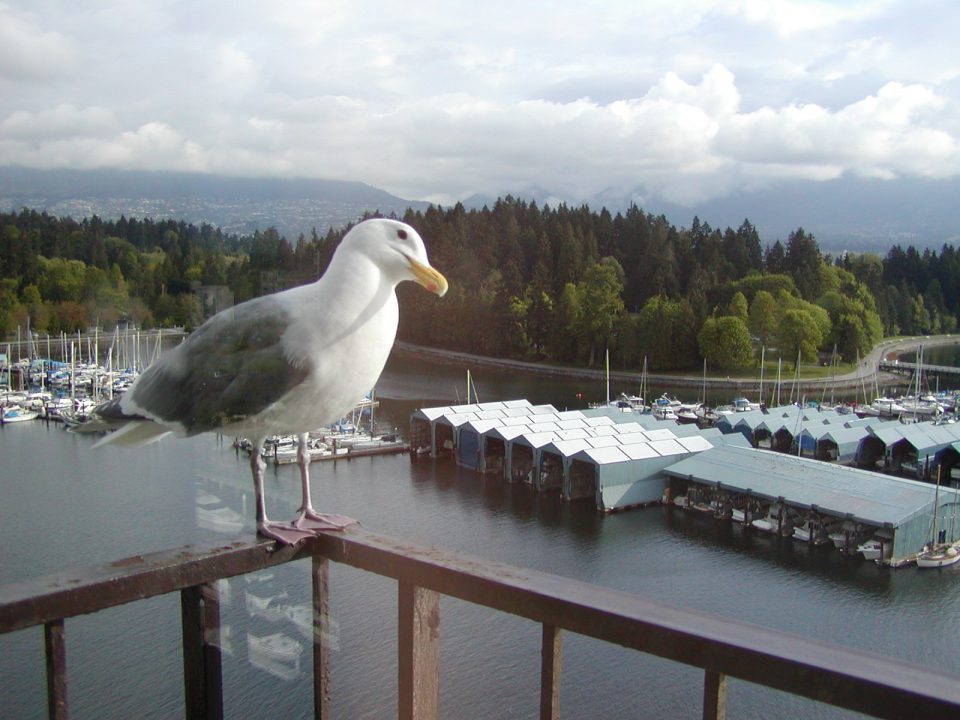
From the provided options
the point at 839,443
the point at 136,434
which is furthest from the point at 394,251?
the point at 839,443

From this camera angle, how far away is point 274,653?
1.73 metres

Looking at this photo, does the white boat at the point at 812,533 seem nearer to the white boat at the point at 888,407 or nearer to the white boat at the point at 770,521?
the white boat at the point at 770,521

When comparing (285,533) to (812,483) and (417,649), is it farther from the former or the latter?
(812,483)

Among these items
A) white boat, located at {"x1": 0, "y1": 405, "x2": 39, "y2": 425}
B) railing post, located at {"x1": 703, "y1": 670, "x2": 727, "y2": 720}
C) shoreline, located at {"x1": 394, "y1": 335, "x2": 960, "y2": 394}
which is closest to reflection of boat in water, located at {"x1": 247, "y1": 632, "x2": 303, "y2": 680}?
railing post, located at {"x1": 703, "y1": 670, "x2": 727, "y2": 720}

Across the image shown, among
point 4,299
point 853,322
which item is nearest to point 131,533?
point 4,299

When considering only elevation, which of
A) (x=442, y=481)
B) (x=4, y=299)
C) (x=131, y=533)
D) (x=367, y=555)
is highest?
(x=4, y=299)

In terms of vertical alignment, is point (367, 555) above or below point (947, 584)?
above

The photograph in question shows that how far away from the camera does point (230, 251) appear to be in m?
1.71

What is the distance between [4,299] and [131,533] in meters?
5.30

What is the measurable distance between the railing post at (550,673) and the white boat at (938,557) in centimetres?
971

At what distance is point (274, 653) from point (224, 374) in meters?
0.80

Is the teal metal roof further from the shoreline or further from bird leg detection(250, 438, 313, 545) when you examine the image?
bird leg detection(250, 438, 313, 545)

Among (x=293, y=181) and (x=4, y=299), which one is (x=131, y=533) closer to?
(x=4, y=299)

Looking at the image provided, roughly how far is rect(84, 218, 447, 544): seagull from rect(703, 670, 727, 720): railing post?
0.57 meters
